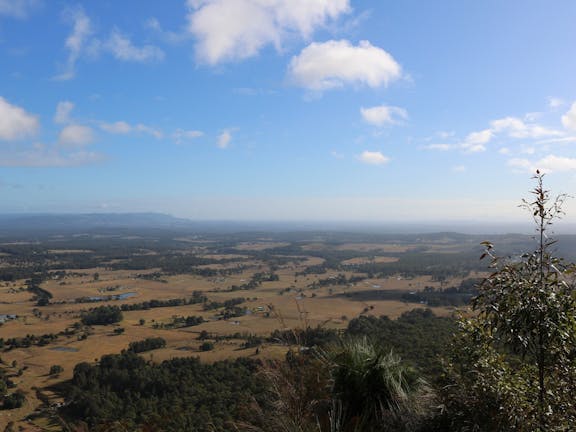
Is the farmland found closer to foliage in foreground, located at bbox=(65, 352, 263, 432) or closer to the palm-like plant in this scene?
the palm-like plant

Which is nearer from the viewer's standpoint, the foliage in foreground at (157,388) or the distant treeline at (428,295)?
the foliage in foreground at (157,388)

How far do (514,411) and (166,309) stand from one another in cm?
6806

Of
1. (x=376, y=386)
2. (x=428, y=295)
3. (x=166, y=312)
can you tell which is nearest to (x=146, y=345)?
(x=166, y=312)

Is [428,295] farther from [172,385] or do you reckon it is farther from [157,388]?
[157,388]

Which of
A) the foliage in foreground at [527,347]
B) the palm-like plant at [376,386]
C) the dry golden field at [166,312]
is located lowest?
the dry golden field at [166,312]

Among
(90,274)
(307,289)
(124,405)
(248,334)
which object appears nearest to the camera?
(124,405)

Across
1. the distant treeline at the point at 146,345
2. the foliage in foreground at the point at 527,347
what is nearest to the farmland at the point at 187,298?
the distant treeline at the point at 146,345

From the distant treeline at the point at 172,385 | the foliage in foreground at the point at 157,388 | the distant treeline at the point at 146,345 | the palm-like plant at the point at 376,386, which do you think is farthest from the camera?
the distant treeline at the point at 146,345

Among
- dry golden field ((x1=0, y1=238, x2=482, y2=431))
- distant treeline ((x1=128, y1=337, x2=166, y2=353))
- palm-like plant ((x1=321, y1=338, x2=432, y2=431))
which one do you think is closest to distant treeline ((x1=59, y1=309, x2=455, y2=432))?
dry golden field ((x1=0, y1=238, x2=482, y2=431))

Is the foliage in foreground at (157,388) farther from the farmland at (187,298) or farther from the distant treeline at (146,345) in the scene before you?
the distant treeline at (146,345)


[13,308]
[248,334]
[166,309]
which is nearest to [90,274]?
[13,308]

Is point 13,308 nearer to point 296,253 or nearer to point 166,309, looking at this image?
point 166,309

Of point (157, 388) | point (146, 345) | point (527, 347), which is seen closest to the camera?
point (527, 347)

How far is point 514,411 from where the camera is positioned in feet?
14.1
